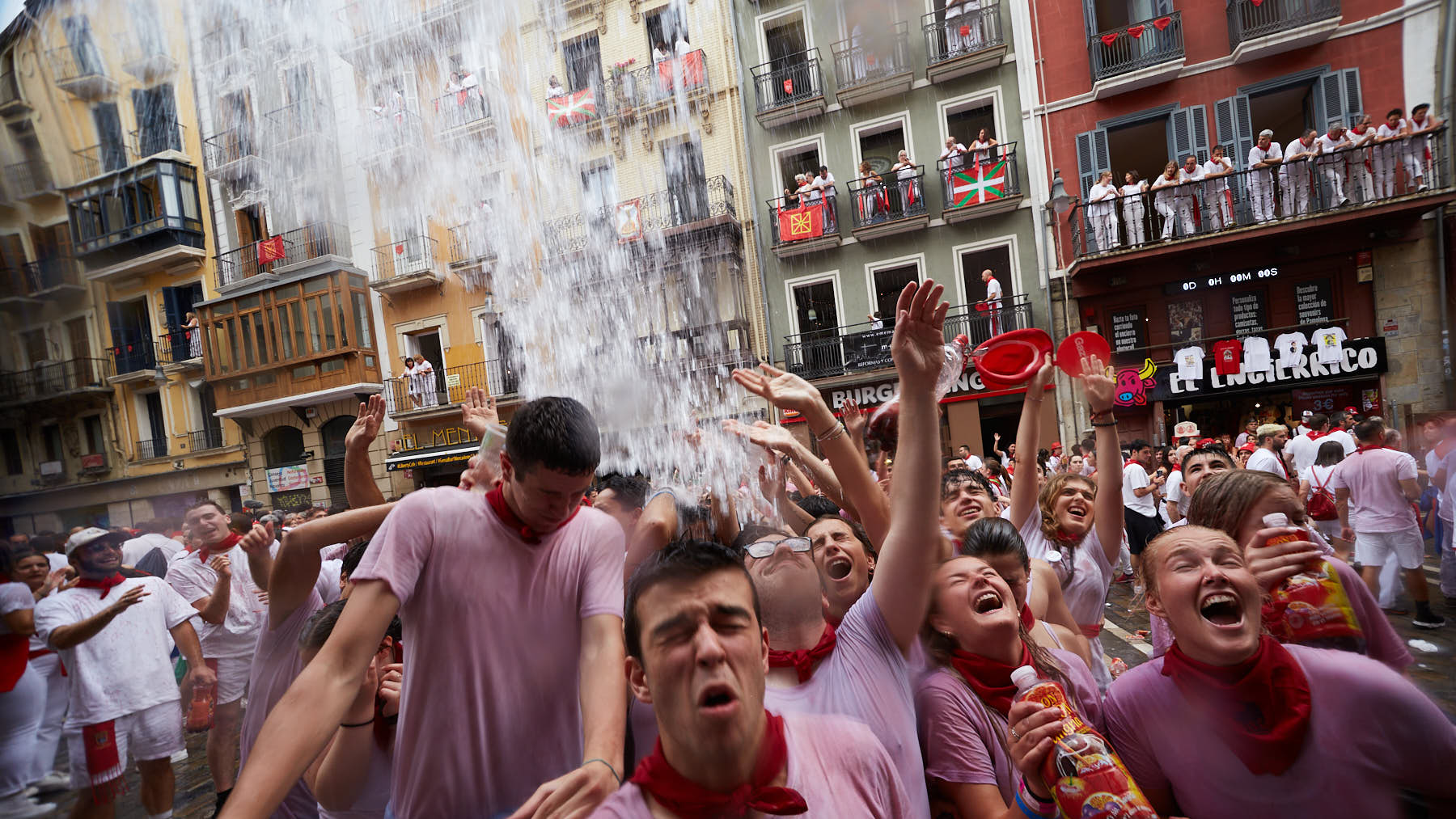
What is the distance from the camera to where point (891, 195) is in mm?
13641

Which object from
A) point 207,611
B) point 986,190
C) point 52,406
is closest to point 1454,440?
point 52,406

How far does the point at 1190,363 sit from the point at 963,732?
1287 cm

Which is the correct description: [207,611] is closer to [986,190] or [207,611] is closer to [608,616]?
[608,616]

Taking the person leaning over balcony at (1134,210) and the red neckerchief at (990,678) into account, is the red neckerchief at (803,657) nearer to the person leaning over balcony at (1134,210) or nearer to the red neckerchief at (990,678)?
the red neckerchief at (990,678)

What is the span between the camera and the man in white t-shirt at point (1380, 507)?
15.9 feet

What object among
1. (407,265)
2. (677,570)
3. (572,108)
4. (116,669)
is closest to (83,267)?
(677,570)

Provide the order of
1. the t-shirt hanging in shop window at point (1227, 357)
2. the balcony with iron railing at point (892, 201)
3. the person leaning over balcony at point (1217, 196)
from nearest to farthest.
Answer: the person leaning over balcony at point (1217, 196) → the t-shirt hanging in shop window at point (1227, 357) → the balcony with iron railing at point (892, 201)

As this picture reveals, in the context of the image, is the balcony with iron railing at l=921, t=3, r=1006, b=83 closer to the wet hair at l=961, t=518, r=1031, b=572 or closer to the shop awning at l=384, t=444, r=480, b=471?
the shop awning at l=384, t=444, r=480, b=471

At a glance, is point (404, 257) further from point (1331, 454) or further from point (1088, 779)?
point (1088, 779)

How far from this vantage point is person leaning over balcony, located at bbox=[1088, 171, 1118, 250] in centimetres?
1176

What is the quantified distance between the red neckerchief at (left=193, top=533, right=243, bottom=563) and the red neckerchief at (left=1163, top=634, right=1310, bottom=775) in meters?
4.99

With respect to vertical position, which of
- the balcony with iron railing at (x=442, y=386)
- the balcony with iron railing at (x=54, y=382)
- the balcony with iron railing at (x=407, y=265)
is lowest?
the balcony with iron railing at (x=54, y=382)

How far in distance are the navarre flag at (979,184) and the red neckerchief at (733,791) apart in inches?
542

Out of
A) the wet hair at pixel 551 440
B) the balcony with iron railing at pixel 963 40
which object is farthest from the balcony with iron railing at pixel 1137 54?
the wet hair at pixel 551 440
